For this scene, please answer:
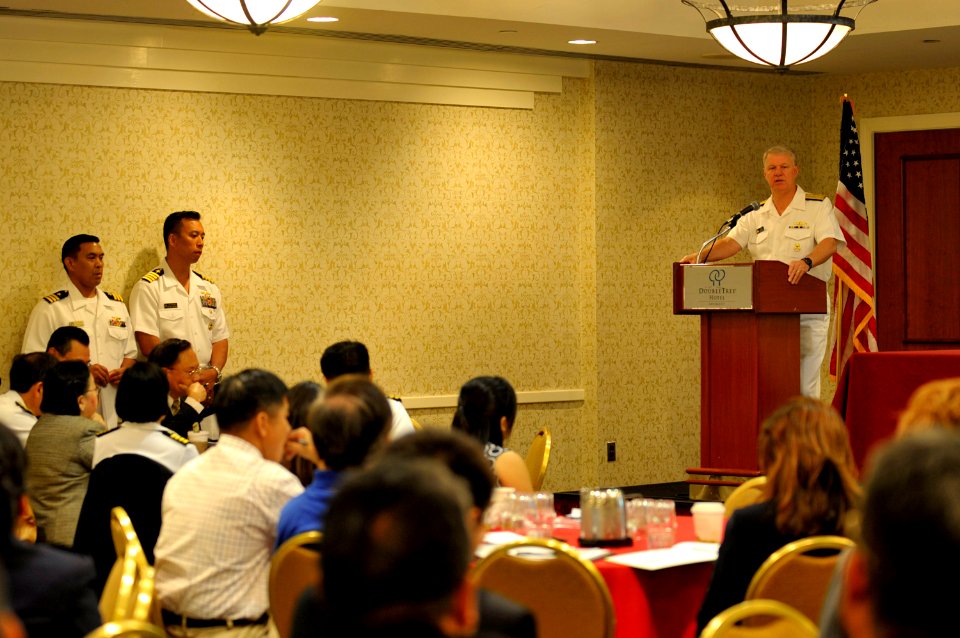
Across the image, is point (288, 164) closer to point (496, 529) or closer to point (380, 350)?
point (380, 350)

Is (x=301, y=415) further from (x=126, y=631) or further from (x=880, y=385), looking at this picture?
(x=880, y=385)

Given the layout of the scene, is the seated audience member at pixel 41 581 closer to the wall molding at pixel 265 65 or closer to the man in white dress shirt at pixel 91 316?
the man in white dress shirt at pixel 91 316

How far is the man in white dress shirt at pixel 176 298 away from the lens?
720cm

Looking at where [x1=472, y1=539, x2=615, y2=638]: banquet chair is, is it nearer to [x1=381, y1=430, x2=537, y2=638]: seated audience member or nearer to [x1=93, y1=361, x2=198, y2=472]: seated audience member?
[x1=381, y1=430, x2=537, y2=638]: seated audience member

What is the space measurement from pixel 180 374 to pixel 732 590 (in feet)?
11.7

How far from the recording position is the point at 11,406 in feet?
17.6

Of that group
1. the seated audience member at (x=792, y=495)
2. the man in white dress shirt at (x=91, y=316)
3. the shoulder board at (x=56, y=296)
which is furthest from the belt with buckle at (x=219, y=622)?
the shoulder board at (x=56, y=296)

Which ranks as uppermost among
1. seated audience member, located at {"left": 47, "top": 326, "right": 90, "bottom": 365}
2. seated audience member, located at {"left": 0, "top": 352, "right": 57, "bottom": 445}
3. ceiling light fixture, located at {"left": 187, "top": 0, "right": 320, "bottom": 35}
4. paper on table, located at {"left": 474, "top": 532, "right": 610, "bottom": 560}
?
ceiling light fixture, located at {"left": 187, "top": 0, "right": 320, "bottom": 35}

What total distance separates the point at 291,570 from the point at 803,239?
4951 millimetres

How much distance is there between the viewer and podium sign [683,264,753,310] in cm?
675

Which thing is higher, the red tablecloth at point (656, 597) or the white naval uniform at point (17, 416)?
the white naval uniform at point (17, 416)

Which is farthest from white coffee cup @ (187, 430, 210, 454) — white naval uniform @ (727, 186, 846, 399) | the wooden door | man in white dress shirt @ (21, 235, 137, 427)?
the wooden door

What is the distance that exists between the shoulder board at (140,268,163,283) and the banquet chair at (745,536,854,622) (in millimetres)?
4998

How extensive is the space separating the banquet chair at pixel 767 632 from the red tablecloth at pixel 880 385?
12.3 feet
